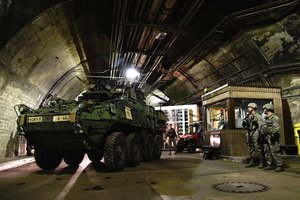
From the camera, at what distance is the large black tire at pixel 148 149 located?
342 inches

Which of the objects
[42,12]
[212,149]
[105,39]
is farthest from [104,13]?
[212,149]

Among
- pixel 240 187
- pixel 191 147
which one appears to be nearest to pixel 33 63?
pixel 240 187

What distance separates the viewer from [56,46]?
976 centimetres

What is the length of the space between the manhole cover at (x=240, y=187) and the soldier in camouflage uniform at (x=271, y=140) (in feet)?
5.99

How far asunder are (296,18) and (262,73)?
8.85ft

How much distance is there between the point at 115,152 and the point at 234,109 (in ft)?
13.8

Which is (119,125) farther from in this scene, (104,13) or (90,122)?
(104,13)

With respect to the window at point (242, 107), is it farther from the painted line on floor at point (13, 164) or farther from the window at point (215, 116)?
the painted line on floor at point (13, 164)

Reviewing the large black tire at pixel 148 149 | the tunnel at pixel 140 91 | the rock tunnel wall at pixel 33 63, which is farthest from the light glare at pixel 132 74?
the large black tire at pixel 148 149

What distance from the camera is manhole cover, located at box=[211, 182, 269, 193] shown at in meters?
4.04

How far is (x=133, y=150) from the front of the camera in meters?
7.34

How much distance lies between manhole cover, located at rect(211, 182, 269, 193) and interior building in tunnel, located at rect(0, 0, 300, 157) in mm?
4934

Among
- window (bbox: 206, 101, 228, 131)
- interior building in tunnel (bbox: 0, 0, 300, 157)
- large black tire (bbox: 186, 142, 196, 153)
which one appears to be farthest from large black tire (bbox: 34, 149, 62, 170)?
large black tire (bbox: 186, 142, 196, 153)

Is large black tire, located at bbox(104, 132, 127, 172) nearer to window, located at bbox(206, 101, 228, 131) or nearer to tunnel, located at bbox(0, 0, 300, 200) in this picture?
tunnel, located at bbox(0, 0, 300, 200)
